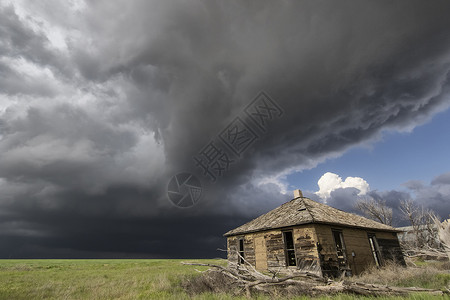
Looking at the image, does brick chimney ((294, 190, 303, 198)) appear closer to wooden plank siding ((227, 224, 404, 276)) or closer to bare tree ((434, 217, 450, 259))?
wooden plank siding ((227, 224, 404, 276))

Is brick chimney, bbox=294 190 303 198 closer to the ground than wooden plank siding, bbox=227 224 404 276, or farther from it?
farther from it

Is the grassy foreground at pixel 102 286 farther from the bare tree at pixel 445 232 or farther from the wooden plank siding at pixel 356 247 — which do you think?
the wooden plank siding at pixel 356 247

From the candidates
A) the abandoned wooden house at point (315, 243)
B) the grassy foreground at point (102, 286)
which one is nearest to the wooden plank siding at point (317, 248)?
the abandoned wooden house at point (315, 243)

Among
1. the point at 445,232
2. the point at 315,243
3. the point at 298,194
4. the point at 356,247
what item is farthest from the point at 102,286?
the point at 356,247

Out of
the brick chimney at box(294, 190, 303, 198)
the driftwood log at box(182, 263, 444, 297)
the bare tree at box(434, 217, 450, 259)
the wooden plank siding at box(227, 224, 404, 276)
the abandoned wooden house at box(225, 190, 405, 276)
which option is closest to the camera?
the driftwood log at box(182, 263, 444, 297)

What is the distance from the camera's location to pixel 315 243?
12.5 metres

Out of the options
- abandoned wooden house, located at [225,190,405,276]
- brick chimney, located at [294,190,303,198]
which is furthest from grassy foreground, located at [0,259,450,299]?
brick chimney, located at [294,190,303,198]

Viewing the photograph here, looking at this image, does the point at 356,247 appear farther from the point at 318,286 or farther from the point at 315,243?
the point at 318,286

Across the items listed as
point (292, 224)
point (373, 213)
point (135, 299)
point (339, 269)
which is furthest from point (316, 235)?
point (373, 213)

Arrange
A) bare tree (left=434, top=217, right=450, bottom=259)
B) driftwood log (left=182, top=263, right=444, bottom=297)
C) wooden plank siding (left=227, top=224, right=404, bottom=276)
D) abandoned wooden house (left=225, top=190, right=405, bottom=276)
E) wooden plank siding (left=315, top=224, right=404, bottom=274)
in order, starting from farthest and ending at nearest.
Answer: wooden plank siding (left=315, top=224, right=404, bottom=274)
abandoned wooden house (left=225, top=190, right=405, bottom=276)
wooden plank siding (left=227, top=224, right=404, bottom=276)
bare tree (left=434, top=217, right=450, bottom=259)
driftwood log (left=182, top=263, right=444, bottom=297)

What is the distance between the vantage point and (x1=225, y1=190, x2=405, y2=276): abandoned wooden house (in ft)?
41.6

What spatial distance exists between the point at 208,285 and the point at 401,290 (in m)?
7.11

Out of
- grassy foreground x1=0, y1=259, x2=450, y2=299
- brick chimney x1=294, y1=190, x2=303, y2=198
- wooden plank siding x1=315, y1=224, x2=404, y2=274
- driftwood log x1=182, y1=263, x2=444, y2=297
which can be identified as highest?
brick chimney x1=294, y1=190, x2=303, y2=198

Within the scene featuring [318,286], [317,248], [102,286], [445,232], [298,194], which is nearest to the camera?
[318,286]
